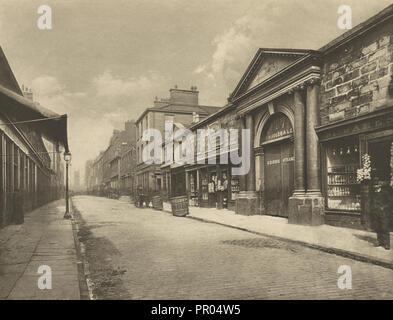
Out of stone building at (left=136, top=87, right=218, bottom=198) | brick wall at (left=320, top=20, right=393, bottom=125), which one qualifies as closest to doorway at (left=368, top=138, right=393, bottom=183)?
brick wall at (left=320, top=20, right=393, bottom=125)

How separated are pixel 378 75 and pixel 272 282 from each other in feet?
23.7

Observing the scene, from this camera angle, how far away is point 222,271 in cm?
568

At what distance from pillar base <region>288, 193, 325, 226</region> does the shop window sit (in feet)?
0.95

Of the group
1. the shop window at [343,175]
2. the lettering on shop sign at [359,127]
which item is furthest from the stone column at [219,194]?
the lettering on shop sign at [359,127]

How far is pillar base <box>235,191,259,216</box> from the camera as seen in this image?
625 inches

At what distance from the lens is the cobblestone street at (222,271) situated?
→ 457cm

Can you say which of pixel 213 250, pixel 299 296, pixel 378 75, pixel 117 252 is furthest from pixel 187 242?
pixel 378 75

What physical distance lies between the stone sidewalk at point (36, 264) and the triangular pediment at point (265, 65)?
9440 millimetres

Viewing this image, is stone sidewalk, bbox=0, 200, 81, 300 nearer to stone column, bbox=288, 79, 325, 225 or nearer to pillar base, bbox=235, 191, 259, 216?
stone column, bbox=288, 79, 325, 225

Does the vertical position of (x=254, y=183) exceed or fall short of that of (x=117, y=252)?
it exceeds it

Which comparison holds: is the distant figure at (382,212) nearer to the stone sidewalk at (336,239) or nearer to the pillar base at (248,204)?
Answer: the stone sidewalk at (336,239)

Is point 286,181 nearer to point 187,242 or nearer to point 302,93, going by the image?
point 302,93

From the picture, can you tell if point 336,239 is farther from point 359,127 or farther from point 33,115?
point 33,115
